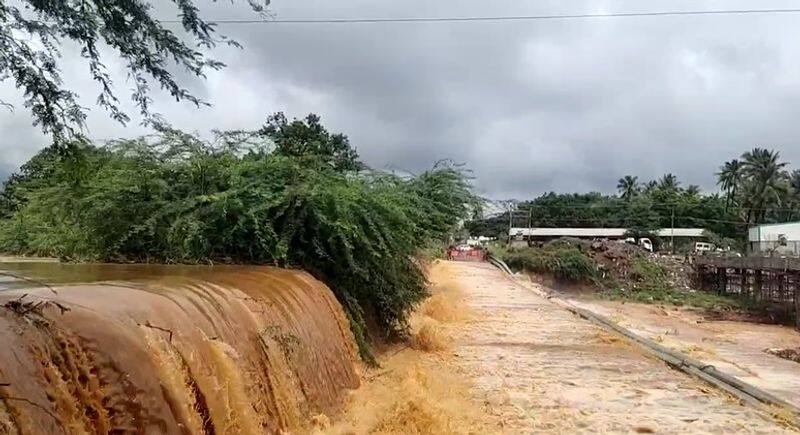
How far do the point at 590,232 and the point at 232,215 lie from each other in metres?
82.3

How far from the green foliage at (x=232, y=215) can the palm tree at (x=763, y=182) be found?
72.7m

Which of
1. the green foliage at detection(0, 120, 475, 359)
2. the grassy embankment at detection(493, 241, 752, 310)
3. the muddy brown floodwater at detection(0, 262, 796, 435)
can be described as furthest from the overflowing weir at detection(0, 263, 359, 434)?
the grassy embankment at detection(493, 241, 752, 310)

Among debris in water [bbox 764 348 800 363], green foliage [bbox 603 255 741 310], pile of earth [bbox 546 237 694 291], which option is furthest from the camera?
pile of earth [bbox 546 237 694 291]

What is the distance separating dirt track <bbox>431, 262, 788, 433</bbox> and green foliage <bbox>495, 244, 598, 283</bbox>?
1283 inches

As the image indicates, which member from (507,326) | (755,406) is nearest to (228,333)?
(755,406)

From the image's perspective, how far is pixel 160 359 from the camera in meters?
4.69

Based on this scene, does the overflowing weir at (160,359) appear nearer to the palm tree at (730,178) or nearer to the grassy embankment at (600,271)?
the grassy embankment at (600,271)

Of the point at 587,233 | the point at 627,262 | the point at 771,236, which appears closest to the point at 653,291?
the point at 627,262

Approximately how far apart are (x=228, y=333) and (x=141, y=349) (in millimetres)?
1756

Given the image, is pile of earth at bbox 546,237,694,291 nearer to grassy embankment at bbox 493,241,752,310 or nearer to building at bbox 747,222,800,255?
grassy embankment at bbox 493,241,752,310

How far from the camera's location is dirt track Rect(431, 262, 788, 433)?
30.6 feet

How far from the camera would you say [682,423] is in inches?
365

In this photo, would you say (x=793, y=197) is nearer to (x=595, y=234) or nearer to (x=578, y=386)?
(x=595, y=234)

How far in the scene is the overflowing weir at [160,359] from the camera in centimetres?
378
